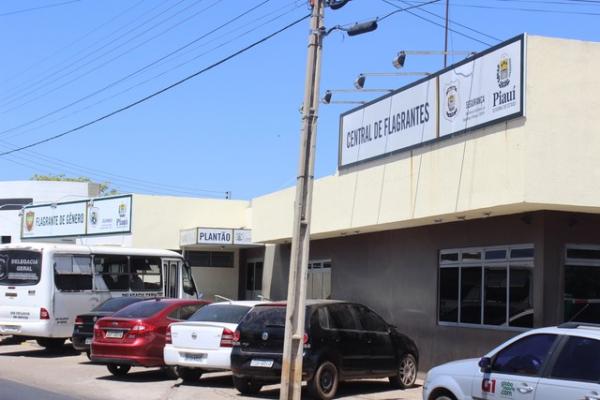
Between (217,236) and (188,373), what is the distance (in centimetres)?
1272

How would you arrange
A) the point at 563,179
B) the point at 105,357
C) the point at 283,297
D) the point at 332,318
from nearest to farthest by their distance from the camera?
the point at 563,179
the point at 332,318
the point at 105,357
the point at 283,297

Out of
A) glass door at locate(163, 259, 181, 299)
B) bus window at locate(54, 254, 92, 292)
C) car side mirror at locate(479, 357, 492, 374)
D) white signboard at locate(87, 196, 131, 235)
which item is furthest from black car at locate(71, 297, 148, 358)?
white signboard at locate(87, 196, 131, 235)

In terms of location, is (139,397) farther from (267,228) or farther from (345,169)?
(267,228)

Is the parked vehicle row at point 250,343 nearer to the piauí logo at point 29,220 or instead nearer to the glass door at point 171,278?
the glass door at point 171,278

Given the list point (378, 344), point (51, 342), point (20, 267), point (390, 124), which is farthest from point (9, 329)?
point (390, 124)

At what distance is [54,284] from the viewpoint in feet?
63.6

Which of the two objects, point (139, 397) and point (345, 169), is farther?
point (345, 169)

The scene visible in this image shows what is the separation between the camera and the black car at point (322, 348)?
12.6 m

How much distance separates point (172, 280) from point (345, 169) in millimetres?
7291

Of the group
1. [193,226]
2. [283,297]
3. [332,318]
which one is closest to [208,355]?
[332,318]

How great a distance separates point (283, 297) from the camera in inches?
972

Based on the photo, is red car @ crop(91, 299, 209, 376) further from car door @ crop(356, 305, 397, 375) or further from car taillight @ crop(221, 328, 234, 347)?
car door @ crop(356, 305, 397, 375)

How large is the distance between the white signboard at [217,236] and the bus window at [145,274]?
4.94 metres

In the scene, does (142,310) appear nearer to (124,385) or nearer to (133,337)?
(133,337)
